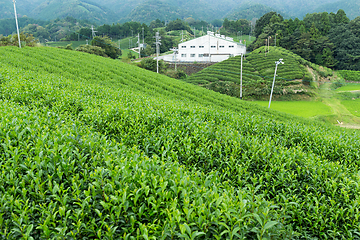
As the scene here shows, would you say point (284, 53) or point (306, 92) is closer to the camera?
point (306, 92)

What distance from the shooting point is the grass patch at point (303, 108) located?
88.8ft

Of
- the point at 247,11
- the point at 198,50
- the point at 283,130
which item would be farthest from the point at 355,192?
the point at 247,11

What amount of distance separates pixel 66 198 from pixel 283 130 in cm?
567

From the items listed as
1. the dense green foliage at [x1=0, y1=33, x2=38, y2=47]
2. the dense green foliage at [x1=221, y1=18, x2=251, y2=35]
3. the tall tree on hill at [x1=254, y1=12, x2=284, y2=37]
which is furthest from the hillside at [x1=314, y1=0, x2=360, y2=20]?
the dense green foliage at [x1=0, y1=33, x2=38, y2=47]

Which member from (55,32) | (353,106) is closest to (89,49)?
(353,106)

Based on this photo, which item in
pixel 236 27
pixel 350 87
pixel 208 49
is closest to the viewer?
pixel 350 87

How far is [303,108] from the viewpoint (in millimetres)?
29641

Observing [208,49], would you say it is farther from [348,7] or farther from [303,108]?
[348,7]

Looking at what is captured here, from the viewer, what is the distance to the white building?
199 ft

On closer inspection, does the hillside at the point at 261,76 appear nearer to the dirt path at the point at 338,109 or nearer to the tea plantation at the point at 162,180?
the dirt path at the point at 338,109

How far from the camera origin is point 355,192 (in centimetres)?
343

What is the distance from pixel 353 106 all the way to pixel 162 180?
37.7 m

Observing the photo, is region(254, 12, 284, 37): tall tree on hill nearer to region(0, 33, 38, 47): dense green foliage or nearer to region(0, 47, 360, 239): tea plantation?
region(0, 33, 38, 47): dense green foliage

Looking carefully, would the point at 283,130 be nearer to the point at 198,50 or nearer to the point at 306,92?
the point at 306,92
